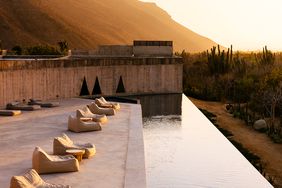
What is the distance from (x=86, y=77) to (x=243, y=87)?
13.2m

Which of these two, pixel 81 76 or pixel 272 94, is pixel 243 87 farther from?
pixel 81 76

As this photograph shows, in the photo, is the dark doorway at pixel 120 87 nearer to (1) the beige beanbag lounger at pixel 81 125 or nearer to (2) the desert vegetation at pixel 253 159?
(2) the desert vegetation at pixel 253 159

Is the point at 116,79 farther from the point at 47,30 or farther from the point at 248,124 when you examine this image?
the point at 47,30

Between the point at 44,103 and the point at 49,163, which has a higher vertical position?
the point at 44,103

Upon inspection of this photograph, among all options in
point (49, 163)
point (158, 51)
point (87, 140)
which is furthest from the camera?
point (158, 51)

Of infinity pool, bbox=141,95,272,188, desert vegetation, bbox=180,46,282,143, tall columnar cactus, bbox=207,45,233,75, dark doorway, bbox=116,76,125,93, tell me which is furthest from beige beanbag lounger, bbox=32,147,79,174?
tall columnar cactus, bbox=207,45,233,75

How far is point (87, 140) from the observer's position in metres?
12.0

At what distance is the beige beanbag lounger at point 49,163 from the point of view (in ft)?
29.1

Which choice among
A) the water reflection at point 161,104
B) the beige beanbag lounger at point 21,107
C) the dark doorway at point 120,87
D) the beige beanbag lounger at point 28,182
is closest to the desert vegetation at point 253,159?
the water reflection at point 161,104

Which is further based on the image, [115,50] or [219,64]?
[219,64]

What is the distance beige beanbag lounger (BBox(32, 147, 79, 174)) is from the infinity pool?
146 centimetres

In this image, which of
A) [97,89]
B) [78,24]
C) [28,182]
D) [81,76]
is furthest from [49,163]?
[78,24]

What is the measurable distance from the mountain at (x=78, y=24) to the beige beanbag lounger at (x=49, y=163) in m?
59.6

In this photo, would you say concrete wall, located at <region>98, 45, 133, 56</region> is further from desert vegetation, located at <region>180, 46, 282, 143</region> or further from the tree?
the tree
